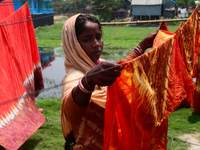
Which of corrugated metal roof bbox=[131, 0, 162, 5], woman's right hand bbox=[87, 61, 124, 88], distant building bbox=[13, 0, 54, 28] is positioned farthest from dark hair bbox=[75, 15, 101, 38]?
corrugated metal roof bbox=[131, 0, 162, 5]

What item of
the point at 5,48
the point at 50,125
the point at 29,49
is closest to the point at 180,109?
the point at 50,125

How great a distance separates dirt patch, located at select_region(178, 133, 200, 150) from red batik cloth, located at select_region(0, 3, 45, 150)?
2.05 m

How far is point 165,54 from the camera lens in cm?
183

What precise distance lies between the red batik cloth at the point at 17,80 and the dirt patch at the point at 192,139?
205cm

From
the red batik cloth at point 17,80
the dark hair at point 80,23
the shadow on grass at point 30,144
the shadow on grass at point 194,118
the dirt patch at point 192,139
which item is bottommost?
the shadow on grass at point 30,144

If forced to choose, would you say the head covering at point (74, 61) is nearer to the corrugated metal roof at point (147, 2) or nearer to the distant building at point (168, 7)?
the corrugated metal roof at point (147, 2)

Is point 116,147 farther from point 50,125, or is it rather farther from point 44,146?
point 50,125

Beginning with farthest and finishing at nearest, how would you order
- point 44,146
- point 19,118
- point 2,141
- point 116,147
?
point 44,146
point 19,118
point 2,141
point 116,147

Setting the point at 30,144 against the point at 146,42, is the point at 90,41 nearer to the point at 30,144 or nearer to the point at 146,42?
the point at 146,42

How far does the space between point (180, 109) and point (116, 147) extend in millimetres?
3640

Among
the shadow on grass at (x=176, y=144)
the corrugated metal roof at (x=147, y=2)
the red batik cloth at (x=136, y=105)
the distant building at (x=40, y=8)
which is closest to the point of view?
the red batik cloth at (x=136, y=105)

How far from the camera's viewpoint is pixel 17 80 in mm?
3570

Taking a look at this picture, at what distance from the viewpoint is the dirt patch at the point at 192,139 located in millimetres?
A: 3424

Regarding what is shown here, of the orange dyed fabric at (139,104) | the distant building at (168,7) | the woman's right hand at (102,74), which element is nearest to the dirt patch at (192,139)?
the orange dyed fabric at (139,104)
